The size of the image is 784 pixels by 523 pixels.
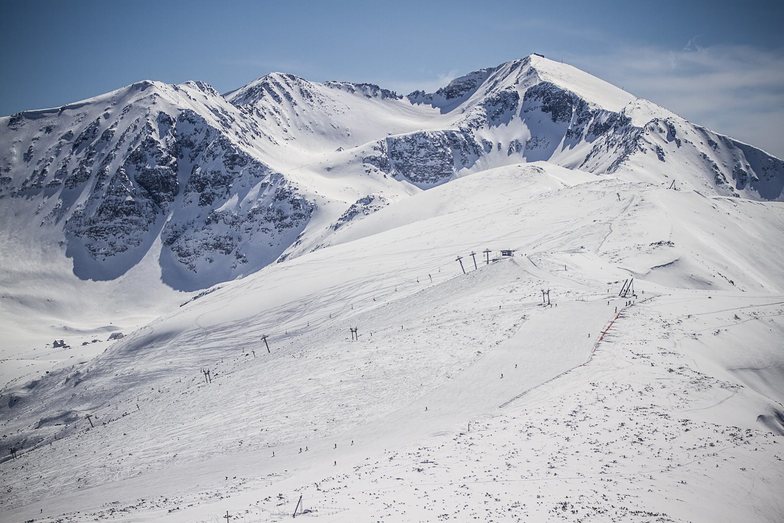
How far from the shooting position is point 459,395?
2653cm

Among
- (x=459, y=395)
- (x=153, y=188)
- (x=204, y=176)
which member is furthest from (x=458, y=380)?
(x=153, y=188)

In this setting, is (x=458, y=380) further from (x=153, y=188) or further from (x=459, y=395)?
(x=153, y=188)

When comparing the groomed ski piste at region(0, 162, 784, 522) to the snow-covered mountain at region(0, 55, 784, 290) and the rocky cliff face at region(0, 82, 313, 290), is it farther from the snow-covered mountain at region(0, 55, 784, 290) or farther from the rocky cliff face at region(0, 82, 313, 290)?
the rocky cliff face at region(0, 82, 313, 290)

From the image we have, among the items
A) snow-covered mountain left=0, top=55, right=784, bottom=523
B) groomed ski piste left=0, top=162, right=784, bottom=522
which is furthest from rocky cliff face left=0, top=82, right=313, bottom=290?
groomed ski piste left=0, top=162, right=784, bottom=522

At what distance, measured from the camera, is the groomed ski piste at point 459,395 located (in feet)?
57.8

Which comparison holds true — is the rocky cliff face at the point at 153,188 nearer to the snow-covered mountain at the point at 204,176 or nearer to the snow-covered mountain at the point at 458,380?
the snow-covered mountain at the point at 204,176

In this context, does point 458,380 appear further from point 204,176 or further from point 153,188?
point 153,188

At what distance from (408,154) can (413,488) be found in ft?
617

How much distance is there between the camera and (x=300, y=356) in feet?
127

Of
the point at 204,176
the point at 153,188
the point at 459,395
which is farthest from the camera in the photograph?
the point at 204,176

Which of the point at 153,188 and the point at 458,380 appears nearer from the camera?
the point at 458,380

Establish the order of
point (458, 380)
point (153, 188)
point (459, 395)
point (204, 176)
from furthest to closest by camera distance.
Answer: point (204, 176), point (153, 188), point (458, 380), point (459, 395)

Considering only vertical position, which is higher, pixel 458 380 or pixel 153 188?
pixel 153 188

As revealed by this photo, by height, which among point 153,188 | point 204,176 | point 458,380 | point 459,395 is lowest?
point 459,395
